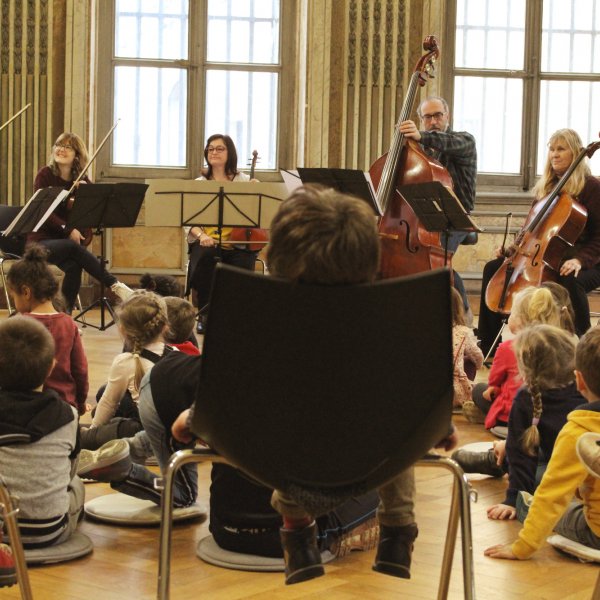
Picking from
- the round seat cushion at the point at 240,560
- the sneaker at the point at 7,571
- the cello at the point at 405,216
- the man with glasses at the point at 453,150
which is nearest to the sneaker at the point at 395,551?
the round seat cushion at the point at 240,560

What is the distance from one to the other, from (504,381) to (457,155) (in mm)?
2146

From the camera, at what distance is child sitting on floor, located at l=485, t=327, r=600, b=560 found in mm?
→ 2561

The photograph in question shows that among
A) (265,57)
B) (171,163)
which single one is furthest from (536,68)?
(171,163)

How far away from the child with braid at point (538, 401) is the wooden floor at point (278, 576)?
6.7 inches

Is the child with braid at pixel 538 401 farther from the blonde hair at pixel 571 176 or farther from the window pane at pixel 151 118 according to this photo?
the window pane at pixel 151 118

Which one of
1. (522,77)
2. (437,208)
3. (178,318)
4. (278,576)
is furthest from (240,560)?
(522,77)

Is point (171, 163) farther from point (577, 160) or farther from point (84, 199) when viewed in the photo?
point (577, 160)

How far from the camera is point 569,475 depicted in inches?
102

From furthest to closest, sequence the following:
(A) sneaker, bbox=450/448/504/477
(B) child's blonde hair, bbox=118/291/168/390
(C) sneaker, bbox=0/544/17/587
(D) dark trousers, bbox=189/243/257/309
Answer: (D) dark trousers, bbox=189/243/257/309
(A) sneaker, bbox=450/448/504/477
(B) child's blonde hair, bbox=118/291/168/390
(C) sneaker, bbox=0/544/17/587

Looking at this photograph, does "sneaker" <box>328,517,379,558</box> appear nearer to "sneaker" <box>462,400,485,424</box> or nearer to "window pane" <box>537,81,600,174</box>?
"sneaker" <box>462,400,485,424</box>

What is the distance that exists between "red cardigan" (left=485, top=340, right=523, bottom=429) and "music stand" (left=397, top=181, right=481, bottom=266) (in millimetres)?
1112

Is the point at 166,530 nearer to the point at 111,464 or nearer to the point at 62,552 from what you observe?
the point at 62,552

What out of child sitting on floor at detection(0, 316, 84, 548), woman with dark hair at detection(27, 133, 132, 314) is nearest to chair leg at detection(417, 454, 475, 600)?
child sitting on floor at detection(0, 316, 84, 548)

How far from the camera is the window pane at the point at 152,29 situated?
29.2 ft
